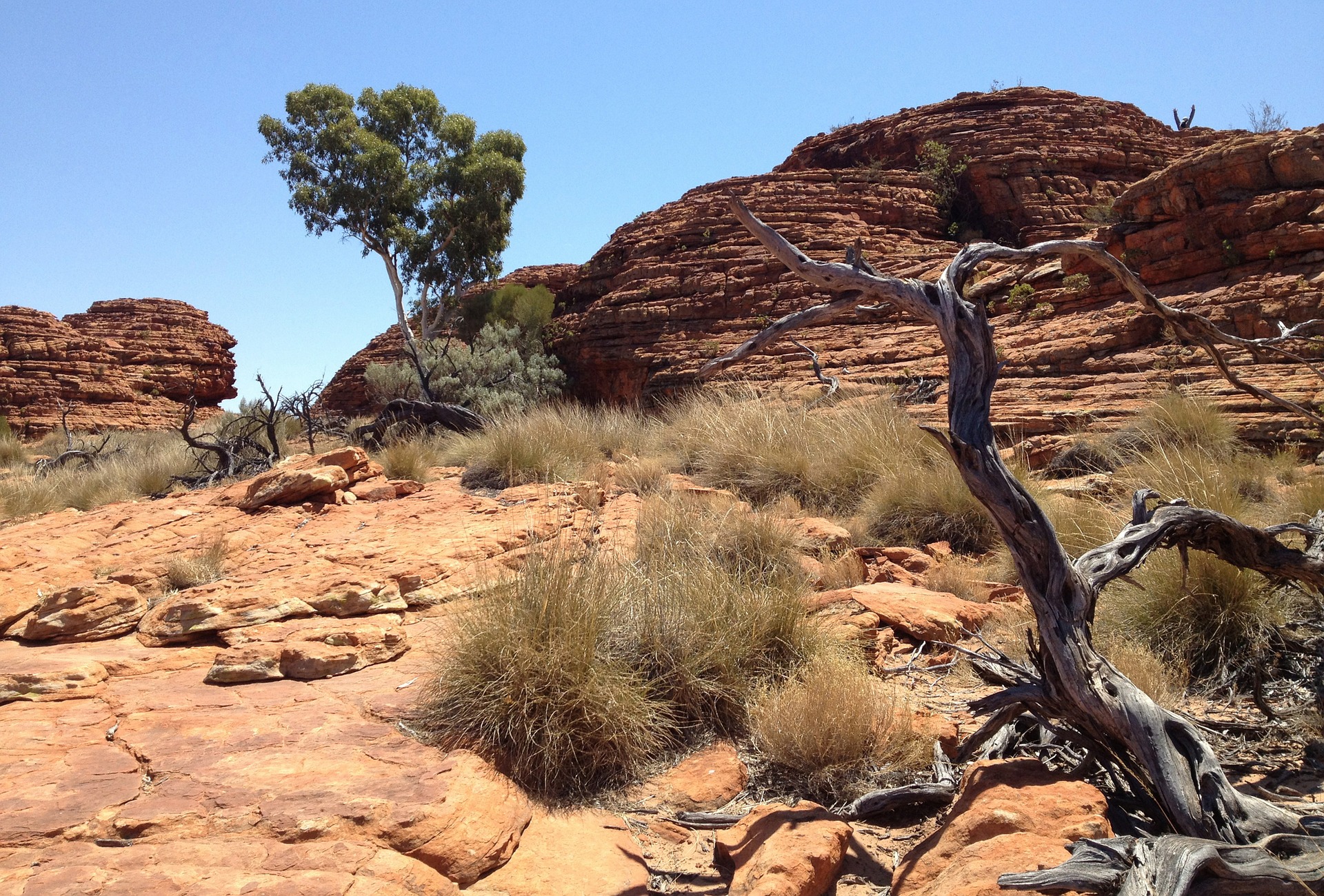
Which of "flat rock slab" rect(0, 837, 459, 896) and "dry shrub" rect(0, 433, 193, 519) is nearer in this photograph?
"flat rock slab" rect(0, 837, 459, 896)

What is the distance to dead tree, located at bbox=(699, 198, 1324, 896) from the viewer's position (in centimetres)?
204

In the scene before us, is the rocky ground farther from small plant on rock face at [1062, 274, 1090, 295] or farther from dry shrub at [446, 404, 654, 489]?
small plant on rock face at [1062, 274, 1090, 295]

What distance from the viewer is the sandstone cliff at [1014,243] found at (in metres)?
10.7

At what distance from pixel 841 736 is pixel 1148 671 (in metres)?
1.53

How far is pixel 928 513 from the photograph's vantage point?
6965 mm

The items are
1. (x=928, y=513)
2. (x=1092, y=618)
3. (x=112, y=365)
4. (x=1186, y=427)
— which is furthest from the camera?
(x=112, y=365)

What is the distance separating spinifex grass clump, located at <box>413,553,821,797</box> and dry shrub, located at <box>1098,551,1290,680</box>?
67.6 inches

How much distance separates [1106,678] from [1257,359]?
8548 millimetres

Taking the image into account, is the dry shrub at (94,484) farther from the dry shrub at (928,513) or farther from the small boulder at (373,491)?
the dry shrub at (928,513)

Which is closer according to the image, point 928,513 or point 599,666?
point 599,666

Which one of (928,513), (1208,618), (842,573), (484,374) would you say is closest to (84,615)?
(842,573)

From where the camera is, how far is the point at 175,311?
108 ft

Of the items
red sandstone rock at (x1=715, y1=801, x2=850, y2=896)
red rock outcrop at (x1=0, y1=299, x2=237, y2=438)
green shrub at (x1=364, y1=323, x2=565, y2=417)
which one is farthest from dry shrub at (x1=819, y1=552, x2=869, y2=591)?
red rock outcrop at (x1=0, y1=299, x2=237, y2=438)

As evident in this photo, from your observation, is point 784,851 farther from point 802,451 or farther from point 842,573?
point 802,451
